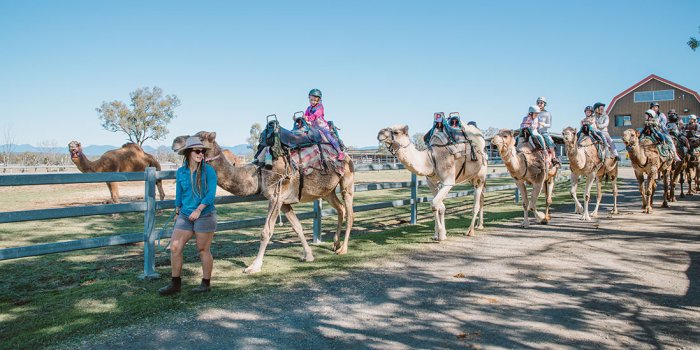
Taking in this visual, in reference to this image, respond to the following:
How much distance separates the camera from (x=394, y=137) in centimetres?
795

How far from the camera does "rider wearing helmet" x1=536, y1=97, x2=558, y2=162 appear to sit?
11.0 m

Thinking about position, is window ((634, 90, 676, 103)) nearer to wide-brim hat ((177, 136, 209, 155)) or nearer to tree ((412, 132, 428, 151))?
tree ((412, 132, 428, 151))

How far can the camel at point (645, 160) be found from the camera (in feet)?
41.7

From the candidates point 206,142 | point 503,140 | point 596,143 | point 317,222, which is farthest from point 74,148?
point 596,143

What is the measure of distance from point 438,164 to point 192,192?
4932 millimetres

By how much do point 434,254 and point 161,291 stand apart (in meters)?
4.19

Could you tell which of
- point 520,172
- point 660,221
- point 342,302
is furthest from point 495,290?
point 660,221

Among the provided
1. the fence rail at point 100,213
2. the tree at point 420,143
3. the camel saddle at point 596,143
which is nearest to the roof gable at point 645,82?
the tree at point 420,143

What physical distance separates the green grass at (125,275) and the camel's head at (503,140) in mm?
1950

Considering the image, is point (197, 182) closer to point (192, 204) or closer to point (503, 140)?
point (192, 204)

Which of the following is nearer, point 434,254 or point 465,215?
point 434,254

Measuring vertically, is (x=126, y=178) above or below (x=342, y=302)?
above

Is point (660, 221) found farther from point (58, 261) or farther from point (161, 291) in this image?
point (58, 261)

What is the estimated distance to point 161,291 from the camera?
5.17 m
